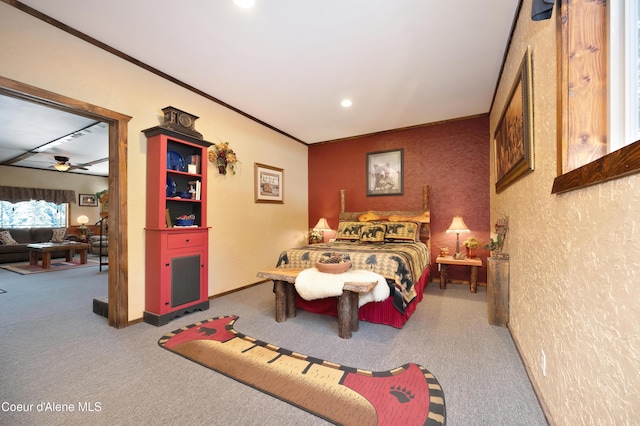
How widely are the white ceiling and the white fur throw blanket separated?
2219 millimetres

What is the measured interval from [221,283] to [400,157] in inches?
143

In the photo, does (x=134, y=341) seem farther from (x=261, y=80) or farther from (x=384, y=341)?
(x=261, y=80)

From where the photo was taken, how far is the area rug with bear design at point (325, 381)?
1516 mm

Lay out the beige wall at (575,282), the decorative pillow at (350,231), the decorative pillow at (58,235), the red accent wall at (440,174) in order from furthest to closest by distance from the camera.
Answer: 1. the decorative pillow at (58,235)
2. the decorative pillow at (350,231)
3. the red accent wall at (440,174)
4. the beige wall at (575,282)

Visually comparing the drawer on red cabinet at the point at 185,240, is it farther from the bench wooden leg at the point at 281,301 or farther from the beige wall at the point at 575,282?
the beige wall at the point at 575,282

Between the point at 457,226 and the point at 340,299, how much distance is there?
2544 mm

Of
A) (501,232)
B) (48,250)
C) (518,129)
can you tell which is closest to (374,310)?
(501,232)

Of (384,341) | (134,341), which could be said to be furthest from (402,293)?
(134,341)

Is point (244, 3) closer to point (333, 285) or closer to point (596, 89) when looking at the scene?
point (596, 89)

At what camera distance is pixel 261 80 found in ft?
10.7

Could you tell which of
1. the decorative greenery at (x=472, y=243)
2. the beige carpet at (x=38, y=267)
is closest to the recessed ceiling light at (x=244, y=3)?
the decorative greenery at (x=472, y=243)

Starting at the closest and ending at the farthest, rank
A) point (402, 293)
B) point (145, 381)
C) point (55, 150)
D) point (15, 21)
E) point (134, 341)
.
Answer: point (145, 381), point (15, 21), point (134, 341), point (402, 293), point (55, 150)

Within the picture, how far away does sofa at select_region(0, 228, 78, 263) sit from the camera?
251 inches

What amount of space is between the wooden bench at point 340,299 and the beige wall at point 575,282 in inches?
47.6
